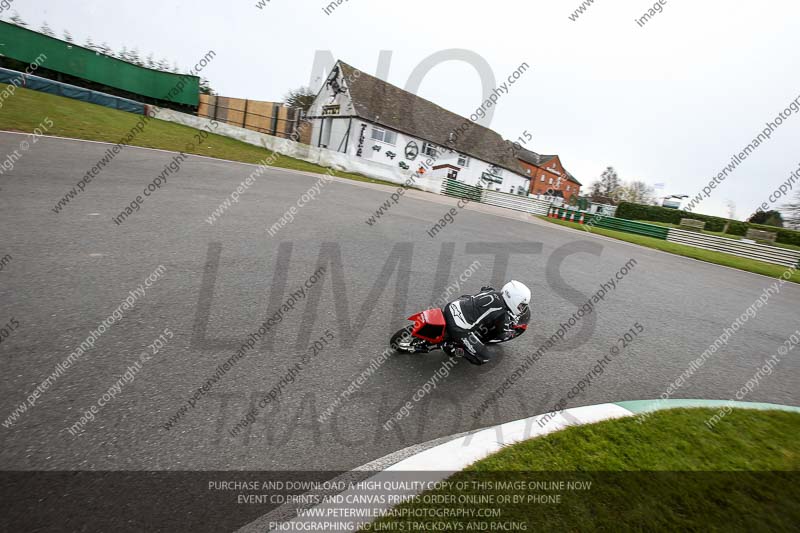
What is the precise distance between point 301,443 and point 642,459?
2840 millimetres

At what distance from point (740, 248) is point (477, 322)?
23.3 m

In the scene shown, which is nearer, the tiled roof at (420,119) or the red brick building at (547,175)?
the tiled roof at (420,119)

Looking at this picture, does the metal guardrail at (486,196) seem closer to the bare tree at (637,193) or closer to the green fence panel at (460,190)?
the green fence panel at (460,190)

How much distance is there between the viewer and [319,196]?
13.5 m

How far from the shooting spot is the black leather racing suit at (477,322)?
4.07m

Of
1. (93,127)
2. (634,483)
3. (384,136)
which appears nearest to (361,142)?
(384,136)

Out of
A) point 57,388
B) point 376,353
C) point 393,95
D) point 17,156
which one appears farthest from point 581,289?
point 393,95

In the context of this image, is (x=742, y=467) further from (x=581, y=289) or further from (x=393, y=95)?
(x=393, y=95)

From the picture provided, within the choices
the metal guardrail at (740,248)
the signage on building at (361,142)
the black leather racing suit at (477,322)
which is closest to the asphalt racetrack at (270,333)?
the black leather racing suit at (477,322)

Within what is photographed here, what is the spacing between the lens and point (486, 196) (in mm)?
30656

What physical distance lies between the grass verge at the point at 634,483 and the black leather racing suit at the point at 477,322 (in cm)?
118

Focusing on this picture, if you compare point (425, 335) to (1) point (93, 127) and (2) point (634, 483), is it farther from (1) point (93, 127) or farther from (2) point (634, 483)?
(1) point (93, 127)

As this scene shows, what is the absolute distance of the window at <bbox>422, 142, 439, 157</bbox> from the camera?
36719 millimetres

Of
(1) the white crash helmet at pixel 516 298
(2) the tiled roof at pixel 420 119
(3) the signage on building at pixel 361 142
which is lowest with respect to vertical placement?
(1) the white crash helmet at pixel 516 298
